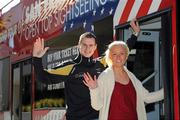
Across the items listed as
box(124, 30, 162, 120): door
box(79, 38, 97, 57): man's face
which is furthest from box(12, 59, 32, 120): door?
box(79, 38, 97, 57): man's face

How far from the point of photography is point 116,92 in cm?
387

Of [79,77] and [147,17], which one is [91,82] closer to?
[79,77]

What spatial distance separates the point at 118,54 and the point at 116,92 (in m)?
0.28

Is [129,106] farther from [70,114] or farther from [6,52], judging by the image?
[6,52]

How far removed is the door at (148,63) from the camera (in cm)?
516

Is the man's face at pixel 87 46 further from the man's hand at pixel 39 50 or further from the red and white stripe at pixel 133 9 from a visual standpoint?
the red and white stripe at pixel 133 9

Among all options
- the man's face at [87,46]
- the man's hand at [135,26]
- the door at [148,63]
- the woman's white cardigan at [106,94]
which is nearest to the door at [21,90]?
the door at [148,63]

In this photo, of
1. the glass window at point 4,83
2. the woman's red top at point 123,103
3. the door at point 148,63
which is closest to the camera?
the woman's red top at point 123,103

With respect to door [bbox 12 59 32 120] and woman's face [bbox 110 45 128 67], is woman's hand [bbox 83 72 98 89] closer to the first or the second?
woman's face [bbox 110 45 128 67]

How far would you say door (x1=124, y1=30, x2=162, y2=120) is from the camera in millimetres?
5160

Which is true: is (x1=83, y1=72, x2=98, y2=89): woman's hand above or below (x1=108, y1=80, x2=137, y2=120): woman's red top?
above

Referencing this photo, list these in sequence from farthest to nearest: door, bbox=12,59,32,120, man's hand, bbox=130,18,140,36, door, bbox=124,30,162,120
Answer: door, bbox=12,59,32,120, door, bbox=124,30,162,120, man's hand, bbox=130,18,140,36

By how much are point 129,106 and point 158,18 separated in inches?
36.5

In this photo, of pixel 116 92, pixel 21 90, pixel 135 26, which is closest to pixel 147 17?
pixel 135 26
